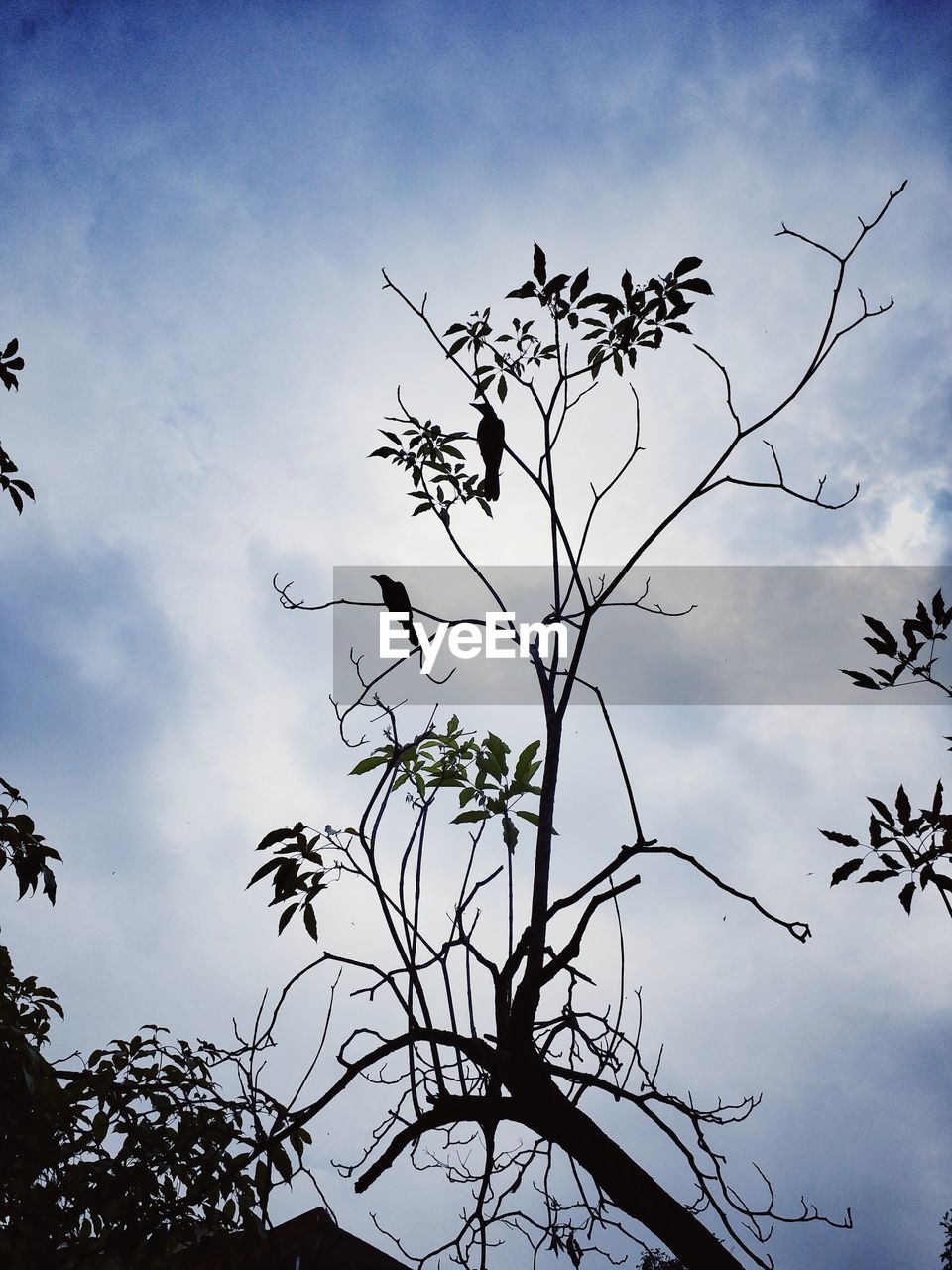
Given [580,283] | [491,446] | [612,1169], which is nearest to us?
[612,1169]

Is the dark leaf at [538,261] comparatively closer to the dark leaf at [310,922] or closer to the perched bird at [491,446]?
the perched bird at [491,446]

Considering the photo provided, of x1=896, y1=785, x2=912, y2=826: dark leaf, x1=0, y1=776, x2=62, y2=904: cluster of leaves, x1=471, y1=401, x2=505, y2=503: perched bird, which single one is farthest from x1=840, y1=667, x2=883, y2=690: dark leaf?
x1=0, y1=776, x2=62, y2=904: cluster of leaves

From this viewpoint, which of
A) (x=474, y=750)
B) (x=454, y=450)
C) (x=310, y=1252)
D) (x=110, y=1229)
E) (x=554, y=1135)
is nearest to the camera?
(x=554, y=1135)

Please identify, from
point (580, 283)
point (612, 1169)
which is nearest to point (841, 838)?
point (612, 1169)

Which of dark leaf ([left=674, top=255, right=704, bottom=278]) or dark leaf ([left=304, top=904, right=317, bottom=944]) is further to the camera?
dark leaf ([left=674, top=255, right=704, bottom=278])

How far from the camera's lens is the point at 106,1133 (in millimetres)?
1896

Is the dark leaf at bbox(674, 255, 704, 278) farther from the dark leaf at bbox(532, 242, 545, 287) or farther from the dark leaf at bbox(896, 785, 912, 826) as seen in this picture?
the dark leaf at bbox(896, 785, 912, 826)

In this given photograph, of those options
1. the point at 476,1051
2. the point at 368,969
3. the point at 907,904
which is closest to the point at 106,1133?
the point at 368,969

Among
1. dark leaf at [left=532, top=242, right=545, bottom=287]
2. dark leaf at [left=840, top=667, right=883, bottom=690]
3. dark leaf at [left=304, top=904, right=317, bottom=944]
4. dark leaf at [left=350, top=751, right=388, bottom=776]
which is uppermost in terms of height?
dark leaf at [left=532, top=242, right=545, bottom=287]

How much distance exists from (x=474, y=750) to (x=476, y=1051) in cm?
74

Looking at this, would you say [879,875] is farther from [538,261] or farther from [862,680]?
[538,261]

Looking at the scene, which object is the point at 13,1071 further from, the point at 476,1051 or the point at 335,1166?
the point at 476,1051

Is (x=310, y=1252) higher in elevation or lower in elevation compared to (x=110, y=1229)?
higher

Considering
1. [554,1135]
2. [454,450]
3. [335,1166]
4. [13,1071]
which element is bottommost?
[13,1071]
